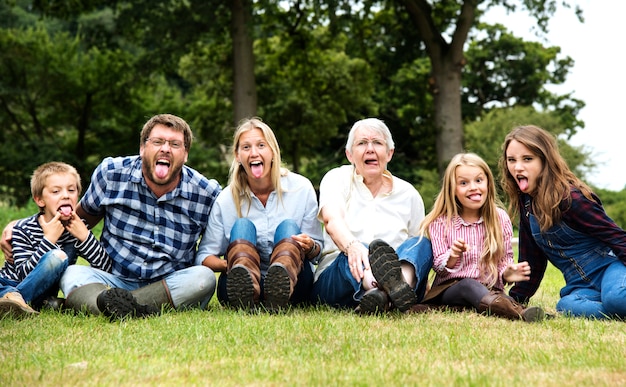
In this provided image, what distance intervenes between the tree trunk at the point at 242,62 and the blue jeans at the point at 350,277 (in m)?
12.5

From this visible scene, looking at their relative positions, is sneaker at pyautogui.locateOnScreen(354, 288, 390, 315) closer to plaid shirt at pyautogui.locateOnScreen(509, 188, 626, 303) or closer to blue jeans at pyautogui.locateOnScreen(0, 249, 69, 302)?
plaid shirt at pyautogui.locateOnScreen(509, 188, 626, 303)

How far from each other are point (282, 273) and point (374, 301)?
22.7 inches

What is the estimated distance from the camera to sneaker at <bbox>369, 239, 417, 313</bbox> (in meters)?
4.31

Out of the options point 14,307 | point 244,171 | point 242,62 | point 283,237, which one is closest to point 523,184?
point 283,237

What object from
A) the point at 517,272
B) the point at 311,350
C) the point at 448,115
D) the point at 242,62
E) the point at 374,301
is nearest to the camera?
the point at 311,350

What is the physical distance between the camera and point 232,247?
4699 millimetres

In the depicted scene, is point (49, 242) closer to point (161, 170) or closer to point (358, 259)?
point (161, 170)

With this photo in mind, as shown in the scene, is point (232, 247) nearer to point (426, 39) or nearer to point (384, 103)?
point (426, 39)

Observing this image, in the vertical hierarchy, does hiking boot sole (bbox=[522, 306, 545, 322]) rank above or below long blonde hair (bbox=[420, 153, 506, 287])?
below

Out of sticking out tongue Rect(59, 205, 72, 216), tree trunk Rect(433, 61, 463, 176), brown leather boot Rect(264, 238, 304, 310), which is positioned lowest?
brown leather boot Rect(264, 238, 304, 310)

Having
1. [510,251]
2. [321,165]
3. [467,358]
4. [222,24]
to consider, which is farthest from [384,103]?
[467,358]

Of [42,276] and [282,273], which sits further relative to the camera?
[42,276]

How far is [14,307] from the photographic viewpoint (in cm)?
461

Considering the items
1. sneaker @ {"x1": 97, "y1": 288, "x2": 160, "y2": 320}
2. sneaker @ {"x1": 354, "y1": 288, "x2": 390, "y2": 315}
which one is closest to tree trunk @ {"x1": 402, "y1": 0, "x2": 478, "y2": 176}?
sneaker @ {"x1": 354, "y1": 288, "x2": 390, "y2": 315}
